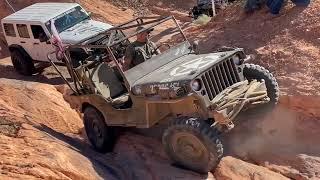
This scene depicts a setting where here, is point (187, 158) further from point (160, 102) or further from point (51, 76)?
point (51, 76)

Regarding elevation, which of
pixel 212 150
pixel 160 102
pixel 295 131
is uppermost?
pixel 160 102

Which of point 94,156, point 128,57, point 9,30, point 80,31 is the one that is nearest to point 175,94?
point 128,57

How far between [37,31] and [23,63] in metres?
1.14

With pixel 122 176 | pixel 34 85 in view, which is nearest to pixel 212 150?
pixel 122 176

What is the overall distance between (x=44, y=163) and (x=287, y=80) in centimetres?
480

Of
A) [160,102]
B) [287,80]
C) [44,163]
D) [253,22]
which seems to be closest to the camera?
[44,163]

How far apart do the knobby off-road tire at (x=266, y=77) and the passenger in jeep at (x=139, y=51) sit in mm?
1638

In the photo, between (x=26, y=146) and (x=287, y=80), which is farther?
(x=287, y=80)

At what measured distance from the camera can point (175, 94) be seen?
23.4 ft

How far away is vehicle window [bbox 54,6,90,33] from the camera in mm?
12969

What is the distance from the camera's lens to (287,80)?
9.46 m

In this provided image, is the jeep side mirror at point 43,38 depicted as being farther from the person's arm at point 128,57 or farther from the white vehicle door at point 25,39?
the person's arm at point 128,57

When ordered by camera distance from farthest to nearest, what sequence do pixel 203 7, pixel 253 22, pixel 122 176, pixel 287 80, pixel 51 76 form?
pixel 203 7 < pixel 51 76 < pixel 253 22 < pixel 287 80 < pixel 122 176

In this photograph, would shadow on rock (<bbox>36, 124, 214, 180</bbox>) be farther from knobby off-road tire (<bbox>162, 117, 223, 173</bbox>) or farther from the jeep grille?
the jeep grille
